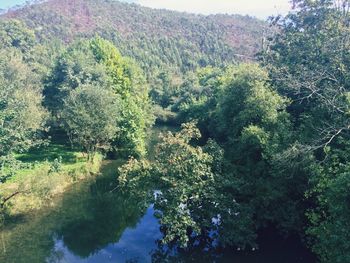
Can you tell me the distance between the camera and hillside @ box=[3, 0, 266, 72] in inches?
6107

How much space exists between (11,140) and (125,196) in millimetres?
13142

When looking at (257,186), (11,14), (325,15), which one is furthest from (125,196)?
(11,14)

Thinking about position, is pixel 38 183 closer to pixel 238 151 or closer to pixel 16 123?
pixel 16 123

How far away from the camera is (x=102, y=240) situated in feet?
101

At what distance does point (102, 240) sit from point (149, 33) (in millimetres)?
165429

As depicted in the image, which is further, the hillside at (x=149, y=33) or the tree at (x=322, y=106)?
the hillside at (x=149, y=33)

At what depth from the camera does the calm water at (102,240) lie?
27.6 meters

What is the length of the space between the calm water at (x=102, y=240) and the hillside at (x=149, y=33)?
10672 cm

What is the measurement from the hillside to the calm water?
107 m

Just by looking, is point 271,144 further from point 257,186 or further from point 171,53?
point 171,53

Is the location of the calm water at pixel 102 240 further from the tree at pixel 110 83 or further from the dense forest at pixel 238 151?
the tree at pixel 110 83

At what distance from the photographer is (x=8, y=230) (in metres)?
32.2

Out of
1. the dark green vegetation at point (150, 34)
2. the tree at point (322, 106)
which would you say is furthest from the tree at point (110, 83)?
the dark green vegetation at point (150, 34)

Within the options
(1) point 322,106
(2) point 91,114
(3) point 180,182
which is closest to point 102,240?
(3) point 180,182
